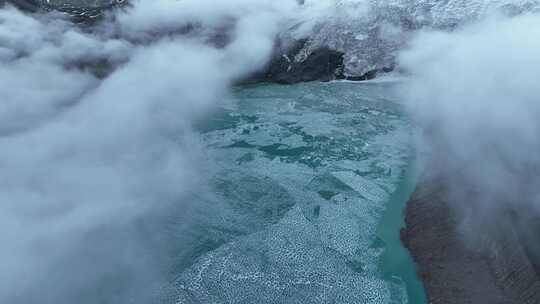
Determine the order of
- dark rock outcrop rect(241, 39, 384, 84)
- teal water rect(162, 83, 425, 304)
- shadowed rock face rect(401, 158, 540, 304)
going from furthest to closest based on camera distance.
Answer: dark rock outcrop rect(241, 39, 384, 84) → teal water rect(162, 83, 425, 304) → shadowed rock face rect(401, 158, 540, 304)

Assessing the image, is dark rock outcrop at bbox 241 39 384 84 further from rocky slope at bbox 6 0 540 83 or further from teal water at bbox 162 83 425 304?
Result: teal water at bbox 162 83 425 304

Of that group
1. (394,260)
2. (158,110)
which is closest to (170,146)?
Answer: (158,110)

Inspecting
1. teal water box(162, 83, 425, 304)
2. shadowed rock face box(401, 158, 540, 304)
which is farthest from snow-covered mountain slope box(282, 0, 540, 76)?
shadowed rock face box(401, 158, 540, 304)

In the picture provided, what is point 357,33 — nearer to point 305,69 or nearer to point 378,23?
point 378,23

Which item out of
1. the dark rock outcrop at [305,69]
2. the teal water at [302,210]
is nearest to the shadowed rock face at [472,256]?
the teal water at [302,210]

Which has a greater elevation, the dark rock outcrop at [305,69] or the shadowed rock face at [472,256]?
the shadowed rock face at [472,256]

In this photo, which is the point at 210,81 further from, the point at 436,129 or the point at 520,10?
the point at 520,10

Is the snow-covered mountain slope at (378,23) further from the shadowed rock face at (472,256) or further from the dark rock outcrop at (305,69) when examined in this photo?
the shadowed rock face at (472,256)

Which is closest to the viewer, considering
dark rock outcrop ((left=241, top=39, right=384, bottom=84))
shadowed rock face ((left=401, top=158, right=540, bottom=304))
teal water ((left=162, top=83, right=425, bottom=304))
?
shadowed rock face ((left=401, top=158, right=540, bottom=304))
